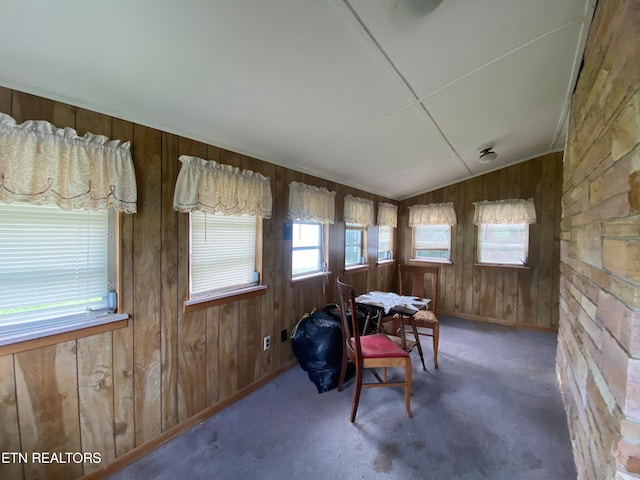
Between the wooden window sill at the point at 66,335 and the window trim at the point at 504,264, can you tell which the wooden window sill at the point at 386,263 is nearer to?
the window trim at the point at 504,264

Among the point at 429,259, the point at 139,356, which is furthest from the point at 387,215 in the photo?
the point at 139,356

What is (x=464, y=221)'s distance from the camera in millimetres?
4320

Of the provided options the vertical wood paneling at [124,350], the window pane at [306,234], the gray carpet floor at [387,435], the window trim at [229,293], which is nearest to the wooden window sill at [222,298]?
the window trim at [229,293]

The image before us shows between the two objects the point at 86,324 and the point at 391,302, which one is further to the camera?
the point at 391,302

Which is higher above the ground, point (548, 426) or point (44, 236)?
point (44, 236)

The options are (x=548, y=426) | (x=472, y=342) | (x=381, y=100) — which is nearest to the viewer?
(x=381, y=100)

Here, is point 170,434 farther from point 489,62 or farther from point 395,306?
point 489,62

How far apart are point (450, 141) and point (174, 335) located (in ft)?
10.0

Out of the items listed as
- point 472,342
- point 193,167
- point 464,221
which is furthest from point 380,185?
point 193,167

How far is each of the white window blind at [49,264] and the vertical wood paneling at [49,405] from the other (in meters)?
0.17

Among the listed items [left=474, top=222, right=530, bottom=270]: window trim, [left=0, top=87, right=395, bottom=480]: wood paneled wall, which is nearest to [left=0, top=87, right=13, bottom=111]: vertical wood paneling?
[left=0, top=87, right=395, bottom=480]: wood paneled wall

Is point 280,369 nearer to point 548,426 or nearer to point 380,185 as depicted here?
point 548,426

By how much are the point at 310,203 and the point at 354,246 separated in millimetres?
1399

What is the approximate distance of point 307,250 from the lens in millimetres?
3037
